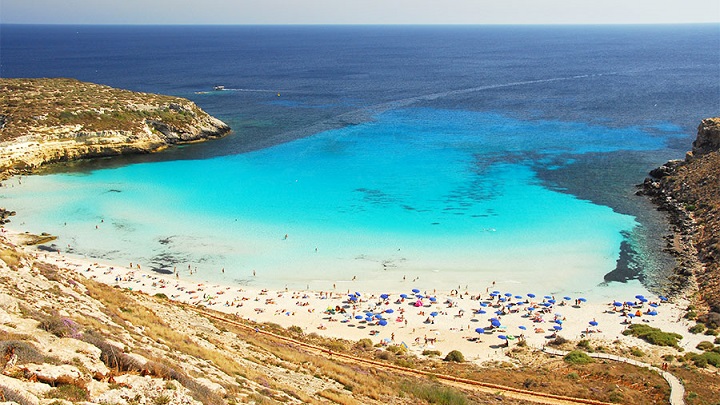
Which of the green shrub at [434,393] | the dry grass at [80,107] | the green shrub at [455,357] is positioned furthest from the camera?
the dry grass at [80,107]

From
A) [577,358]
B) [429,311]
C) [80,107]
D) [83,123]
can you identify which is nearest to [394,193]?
[429,311]

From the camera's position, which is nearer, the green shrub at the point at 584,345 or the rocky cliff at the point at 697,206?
the green shrub at the point at 584,345

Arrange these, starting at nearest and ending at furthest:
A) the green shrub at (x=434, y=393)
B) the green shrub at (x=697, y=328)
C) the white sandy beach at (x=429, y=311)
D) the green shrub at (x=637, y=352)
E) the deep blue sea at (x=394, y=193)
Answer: the green shrub at (x=434, y=393) → the green shrub at (x=637, y=352) → the green shrub at (x=697, y=328) → the white sandy beach at (x=429, y=311) → the deep blue sea at (x=394, y=193)

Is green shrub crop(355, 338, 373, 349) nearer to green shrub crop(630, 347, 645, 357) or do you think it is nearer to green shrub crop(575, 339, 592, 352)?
green shrub crop(575, 339, 592, 352)

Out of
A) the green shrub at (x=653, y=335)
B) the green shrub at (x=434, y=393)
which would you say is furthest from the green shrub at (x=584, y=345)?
the green shrub at (x=434, y=393)

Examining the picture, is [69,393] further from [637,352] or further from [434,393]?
[637,352]

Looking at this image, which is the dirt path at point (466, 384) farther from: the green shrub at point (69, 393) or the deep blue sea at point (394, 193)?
the green shrub at point (69, 393)

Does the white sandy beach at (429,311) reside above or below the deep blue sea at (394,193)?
below

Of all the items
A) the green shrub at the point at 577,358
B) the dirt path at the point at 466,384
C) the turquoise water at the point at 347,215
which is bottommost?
the dirt path at the point at 466,384
